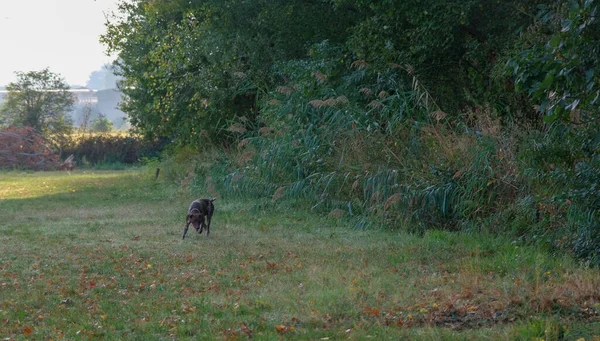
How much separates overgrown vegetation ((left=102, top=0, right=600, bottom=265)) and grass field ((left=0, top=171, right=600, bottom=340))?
0.93 meters

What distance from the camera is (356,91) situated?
19422 mm

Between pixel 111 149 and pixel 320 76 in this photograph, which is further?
pixel 111 149

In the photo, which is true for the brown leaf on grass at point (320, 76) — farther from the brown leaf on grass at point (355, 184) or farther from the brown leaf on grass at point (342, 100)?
the brown leaf on grass at point (355, 184)

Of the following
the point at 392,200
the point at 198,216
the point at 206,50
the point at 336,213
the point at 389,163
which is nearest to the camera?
the point at 392,200

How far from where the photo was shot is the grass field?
24.6 feet

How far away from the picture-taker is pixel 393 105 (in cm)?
1806

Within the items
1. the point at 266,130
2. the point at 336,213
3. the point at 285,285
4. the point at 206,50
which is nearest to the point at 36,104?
the point at 206,50

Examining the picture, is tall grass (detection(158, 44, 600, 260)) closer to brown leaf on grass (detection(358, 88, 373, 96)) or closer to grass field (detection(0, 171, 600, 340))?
brown leaf on grass (detection(358, 88, 373, 96))

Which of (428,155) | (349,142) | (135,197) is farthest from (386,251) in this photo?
(135,197)

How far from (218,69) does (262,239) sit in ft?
38.6

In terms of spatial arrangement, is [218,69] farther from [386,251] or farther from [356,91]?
[386,251]

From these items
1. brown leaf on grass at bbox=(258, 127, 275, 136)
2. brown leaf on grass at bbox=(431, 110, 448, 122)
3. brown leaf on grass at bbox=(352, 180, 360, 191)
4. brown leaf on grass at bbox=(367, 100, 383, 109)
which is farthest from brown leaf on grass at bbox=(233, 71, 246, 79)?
brown leaf on grass at bbox=(352, 180, 360, 191)

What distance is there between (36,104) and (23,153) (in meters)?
10.1

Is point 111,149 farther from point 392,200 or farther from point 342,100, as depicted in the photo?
point 392,200
